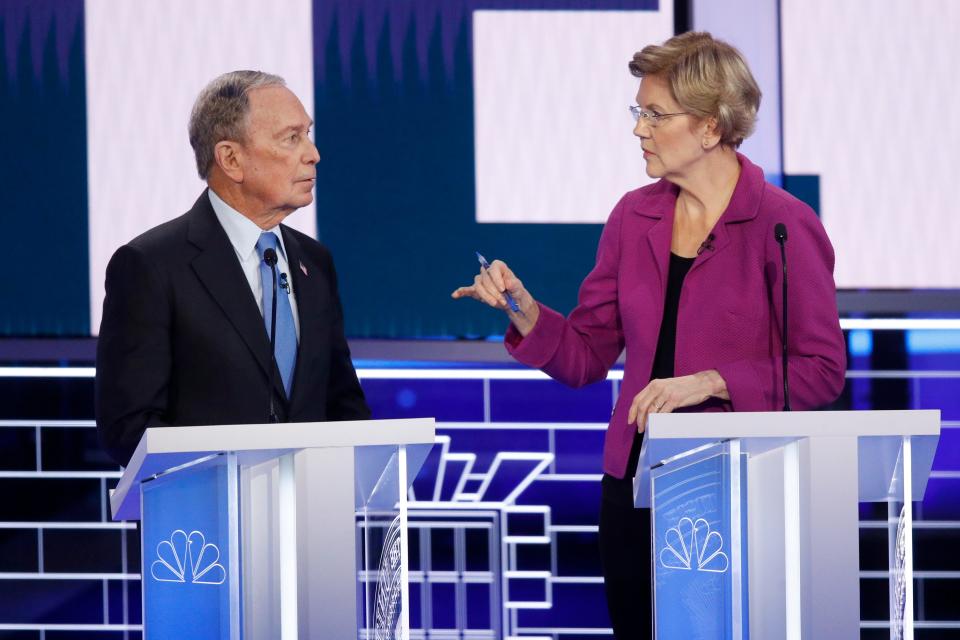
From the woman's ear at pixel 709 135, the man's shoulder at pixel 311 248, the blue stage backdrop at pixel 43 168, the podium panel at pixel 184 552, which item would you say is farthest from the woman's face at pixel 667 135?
the blue stage backdrop at pixel 43 168

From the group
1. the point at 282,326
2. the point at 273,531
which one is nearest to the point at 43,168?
the point at 282,326

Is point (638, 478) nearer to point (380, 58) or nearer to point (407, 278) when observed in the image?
point (407, 278)

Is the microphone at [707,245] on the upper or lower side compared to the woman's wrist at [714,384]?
upper

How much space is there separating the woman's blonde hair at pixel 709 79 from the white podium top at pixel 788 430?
950 millimetres

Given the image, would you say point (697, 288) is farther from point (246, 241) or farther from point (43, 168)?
point (43, 168)

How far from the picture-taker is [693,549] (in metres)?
1.74

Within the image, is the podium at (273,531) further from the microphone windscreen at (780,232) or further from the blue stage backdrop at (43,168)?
the blue stage backdrop at (43,168)

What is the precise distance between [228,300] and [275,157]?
13.2 inches

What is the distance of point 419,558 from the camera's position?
3758 millimetres

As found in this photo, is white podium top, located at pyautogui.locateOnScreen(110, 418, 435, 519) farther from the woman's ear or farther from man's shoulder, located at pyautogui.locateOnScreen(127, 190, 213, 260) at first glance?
the woman's ear

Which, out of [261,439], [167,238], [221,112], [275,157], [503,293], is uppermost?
[221,112]

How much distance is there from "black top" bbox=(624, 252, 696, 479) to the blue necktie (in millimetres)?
704

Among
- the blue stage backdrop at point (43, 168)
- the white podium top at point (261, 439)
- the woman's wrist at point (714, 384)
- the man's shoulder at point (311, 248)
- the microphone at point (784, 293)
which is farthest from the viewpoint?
the blue stage backdrop at point (43, 168)

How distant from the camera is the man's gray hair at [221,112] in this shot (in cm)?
263
